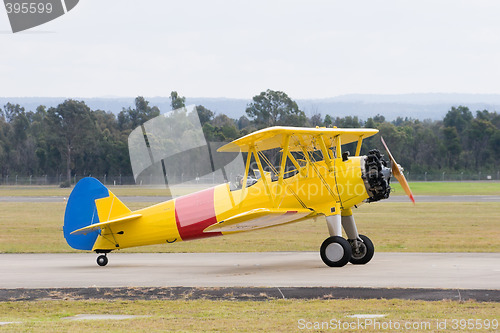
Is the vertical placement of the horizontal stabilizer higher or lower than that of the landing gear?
higher

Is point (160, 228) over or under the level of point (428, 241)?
A: over

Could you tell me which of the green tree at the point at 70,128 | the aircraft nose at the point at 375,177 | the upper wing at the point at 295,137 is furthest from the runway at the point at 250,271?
the green tree at the point at 70,128

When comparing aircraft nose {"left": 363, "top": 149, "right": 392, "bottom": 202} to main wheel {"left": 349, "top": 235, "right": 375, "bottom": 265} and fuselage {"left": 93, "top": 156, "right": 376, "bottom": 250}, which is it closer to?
fuselage {"left": 93, "top": 156, "right": 376, "bottom": 250}

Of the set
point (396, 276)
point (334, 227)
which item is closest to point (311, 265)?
point (334, 227)

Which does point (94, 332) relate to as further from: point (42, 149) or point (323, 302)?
point (42, 149)

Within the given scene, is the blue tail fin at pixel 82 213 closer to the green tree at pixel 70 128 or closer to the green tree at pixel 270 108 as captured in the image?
the green tree at pixel 270 108

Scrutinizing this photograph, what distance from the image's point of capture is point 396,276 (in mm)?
13742

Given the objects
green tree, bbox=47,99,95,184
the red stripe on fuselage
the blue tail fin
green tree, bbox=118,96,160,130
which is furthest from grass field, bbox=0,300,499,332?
green tree, bbox=118,96,160,130

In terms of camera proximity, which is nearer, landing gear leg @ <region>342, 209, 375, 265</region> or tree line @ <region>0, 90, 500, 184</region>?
landing gear leg @ <region>342, 209, 375, 265</region>

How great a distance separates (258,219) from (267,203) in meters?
0.92

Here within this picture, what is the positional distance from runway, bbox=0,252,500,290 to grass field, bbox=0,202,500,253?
79.7 inches

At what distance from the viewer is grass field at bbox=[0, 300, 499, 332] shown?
9031mm

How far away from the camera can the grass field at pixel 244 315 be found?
9.03 metres

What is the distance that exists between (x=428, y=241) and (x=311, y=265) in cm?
751
